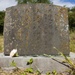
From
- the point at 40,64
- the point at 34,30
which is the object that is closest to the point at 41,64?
the point at 40,64

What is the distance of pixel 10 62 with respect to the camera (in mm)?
5320

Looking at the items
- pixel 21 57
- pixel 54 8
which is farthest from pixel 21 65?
pixel 54 8

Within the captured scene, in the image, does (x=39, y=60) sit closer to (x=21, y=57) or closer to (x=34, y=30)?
(x=21, y=57)

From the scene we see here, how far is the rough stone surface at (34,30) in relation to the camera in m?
5.75

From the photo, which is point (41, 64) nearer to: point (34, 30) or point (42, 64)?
point (42, 64)

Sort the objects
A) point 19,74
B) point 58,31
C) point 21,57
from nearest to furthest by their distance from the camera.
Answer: point 19,74
point 21,57
point 58,31

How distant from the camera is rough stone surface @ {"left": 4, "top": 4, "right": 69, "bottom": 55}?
575cm

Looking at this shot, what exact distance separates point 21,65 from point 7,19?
1035mm

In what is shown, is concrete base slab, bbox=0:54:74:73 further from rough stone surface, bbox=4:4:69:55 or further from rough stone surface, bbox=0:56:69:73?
rough stone surface, bbox=4:4:69:55

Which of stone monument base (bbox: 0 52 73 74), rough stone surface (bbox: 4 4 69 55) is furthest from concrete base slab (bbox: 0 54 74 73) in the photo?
rough stone surface (bbox: 4 4 69 55)

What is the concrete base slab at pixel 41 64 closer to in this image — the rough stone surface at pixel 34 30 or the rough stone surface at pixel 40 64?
the rough stone surface at pixel 40 64

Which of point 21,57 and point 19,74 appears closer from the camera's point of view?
point 19,74

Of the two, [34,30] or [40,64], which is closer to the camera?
[40,64]

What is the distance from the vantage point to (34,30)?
18.9 feet
